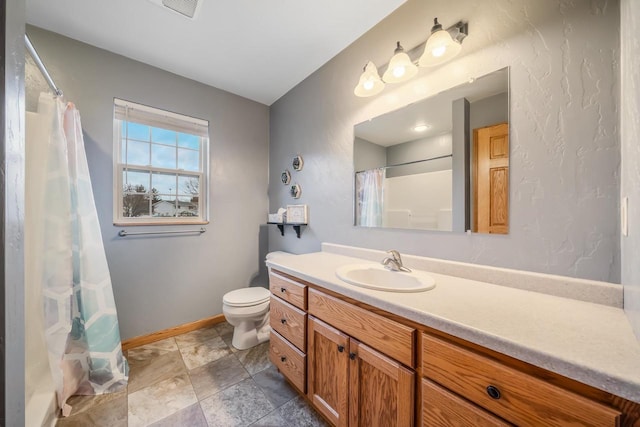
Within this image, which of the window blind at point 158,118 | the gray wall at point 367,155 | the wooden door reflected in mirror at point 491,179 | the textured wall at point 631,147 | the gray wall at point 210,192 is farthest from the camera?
the window blind at point 158,118

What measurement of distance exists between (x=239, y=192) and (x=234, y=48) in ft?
4.21

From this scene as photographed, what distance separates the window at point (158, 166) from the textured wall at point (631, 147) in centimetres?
258

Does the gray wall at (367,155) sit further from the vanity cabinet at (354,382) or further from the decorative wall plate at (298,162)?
the vanity cabinet at (354,382)

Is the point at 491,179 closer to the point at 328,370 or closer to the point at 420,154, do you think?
the point at 420,154

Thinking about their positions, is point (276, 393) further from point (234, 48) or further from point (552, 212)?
point (234, 48)

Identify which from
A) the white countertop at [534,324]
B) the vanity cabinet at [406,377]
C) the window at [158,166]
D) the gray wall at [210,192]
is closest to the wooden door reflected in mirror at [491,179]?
the white countertop at [534,324]

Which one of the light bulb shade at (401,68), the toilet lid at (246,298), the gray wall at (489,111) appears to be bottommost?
the toilet lid at (246,298)

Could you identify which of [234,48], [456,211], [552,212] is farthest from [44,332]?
[552,212]

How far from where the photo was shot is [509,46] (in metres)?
1.02

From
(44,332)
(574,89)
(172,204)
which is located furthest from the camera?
(172,204)

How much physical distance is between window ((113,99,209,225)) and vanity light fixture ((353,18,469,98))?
5.46 feet

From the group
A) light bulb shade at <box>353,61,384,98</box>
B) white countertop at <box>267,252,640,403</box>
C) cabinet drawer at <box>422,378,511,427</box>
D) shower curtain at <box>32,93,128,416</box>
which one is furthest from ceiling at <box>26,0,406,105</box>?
cabinet drawer at <box>422,378,511,427</box>

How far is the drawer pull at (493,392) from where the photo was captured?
606mm

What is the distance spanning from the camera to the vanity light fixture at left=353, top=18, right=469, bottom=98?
1121 mm
